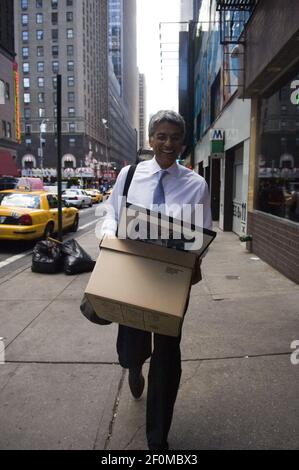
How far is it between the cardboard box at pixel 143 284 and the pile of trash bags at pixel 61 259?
219 inches

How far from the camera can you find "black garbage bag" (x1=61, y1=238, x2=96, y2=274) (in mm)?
7715

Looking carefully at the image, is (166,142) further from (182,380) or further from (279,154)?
(279,154)

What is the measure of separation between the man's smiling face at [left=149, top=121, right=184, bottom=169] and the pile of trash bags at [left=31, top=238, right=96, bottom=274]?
17.9 ft

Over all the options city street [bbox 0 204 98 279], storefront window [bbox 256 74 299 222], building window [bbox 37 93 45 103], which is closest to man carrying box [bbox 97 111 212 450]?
storefront window [bbox 256 74 299 222]

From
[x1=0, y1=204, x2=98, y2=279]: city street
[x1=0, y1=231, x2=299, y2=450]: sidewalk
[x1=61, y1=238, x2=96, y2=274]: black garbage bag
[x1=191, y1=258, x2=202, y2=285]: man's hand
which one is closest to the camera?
[x1=191, y1=258, x2=202, y2=285]: man's hand

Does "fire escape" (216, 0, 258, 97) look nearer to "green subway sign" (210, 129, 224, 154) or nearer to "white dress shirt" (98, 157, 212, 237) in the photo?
"green subway sign" (210, 129, 224, 154)

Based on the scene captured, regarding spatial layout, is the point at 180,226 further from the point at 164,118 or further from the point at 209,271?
the point at 209,271

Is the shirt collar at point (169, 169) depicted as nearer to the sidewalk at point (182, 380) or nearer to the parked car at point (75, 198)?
the sidewalk at point (182, 380)

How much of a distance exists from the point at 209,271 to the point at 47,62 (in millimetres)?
86970

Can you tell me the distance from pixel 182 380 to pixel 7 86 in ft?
146

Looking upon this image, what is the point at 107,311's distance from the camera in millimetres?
2318

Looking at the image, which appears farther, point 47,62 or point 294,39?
point 47,62

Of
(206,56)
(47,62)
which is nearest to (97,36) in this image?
(47,62)

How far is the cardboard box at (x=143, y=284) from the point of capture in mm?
2166
